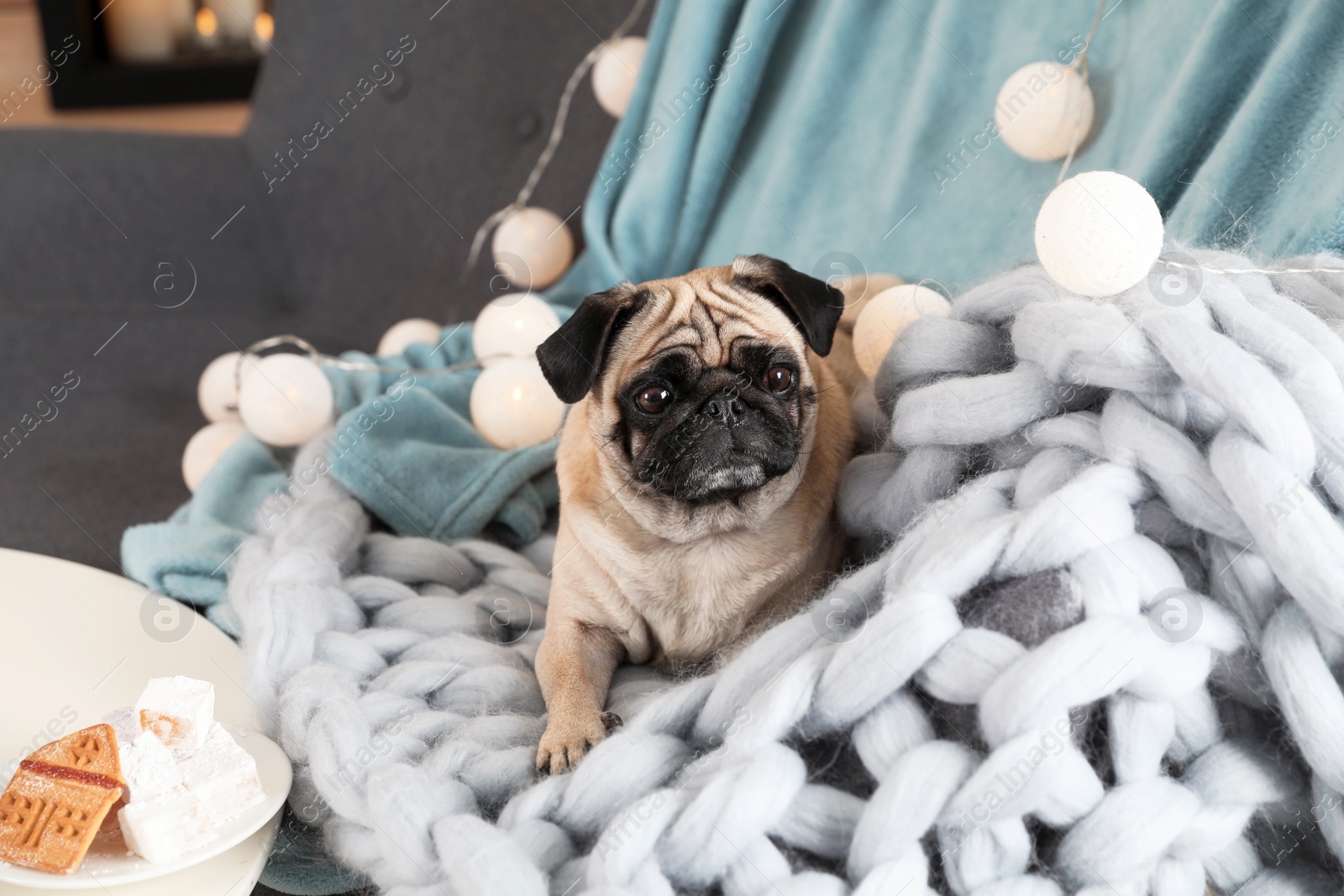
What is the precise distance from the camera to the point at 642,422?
1.25 m

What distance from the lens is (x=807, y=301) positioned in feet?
4.01

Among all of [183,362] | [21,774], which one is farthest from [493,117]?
[21,774]

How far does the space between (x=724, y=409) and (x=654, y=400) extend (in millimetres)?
98

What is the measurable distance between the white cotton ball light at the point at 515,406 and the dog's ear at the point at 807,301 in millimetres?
493

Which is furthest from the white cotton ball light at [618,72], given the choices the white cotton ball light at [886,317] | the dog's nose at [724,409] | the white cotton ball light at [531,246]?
the dog's nose at [724,409]

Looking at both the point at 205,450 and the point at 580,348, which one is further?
the point at 205,450

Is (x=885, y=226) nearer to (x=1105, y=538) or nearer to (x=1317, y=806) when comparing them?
(x=1105, y=538)

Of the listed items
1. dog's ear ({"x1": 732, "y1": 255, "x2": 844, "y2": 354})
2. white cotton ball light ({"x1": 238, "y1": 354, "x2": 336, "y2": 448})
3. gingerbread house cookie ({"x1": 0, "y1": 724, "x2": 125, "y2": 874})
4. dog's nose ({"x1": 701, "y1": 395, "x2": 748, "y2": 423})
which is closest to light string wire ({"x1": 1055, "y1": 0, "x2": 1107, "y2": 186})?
dog's ear ({"x1": 732, "y1": 255, "x2": 844, "y2": 354})

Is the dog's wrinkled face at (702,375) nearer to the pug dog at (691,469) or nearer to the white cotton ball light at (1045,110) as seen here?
the pug dog at (691,469)

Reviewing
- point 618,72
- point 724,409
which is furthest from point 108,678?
point 618,72

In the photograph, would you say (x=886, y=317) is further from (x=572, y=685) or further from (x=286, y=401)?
(x=286, y=401)

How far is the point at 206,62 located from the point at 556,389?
394cm

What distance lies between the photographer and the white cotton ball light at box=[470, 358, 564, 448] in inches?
65.8

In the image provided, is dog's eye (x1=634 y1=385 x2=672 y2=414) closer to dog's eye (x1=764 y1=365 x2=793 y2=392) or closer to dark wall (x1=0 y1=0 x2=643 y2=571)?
dog's eye (x1=764 y1=365 x2=793 y2=392)
